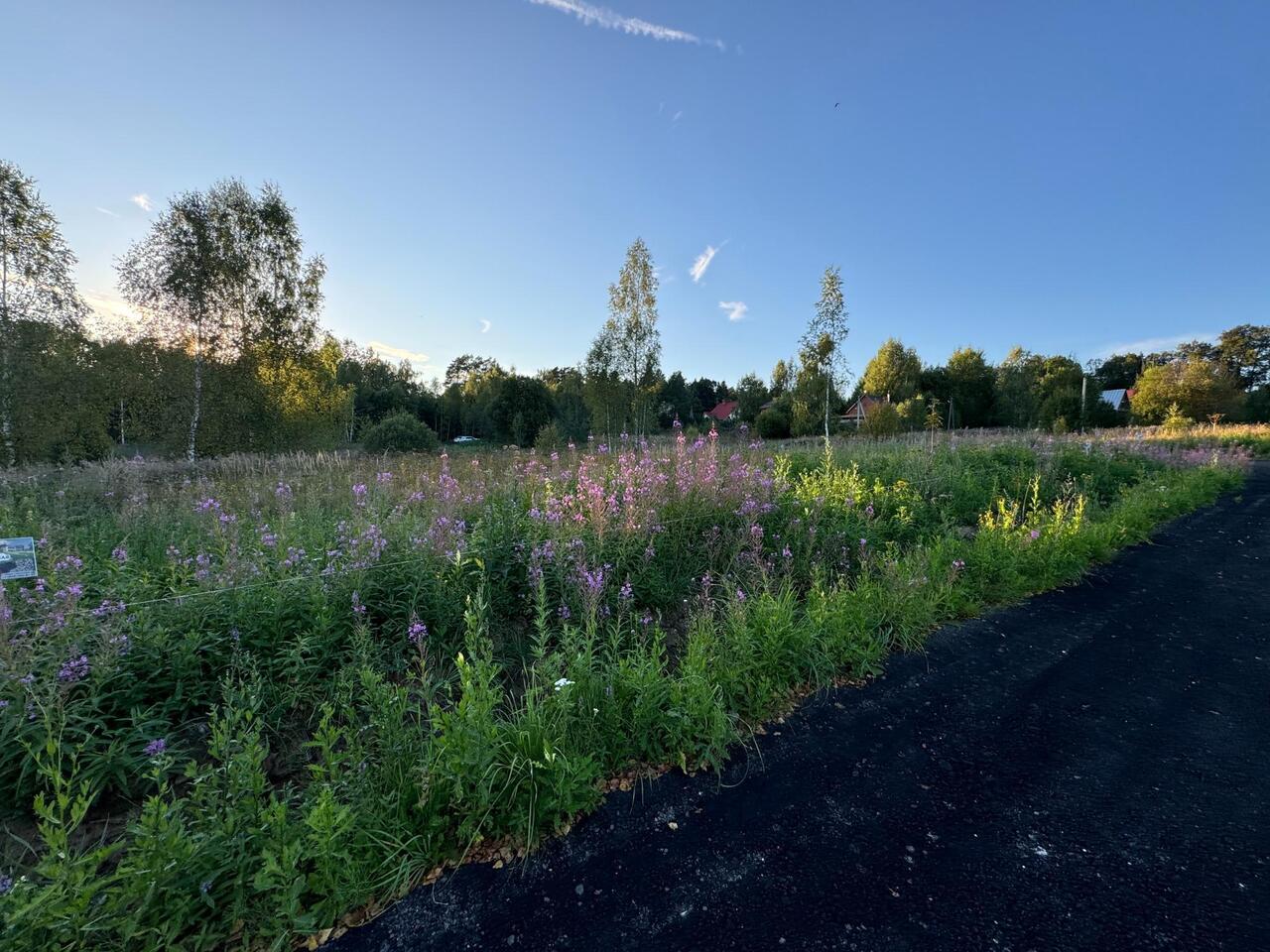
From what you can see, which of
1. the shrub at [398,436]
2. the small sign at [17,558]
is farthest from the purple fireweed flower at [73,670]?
the shrub at [398,436]

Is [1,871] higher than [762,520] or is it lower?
lower

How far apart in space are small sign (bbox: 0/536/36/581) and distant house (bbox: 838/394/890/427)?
1831cm

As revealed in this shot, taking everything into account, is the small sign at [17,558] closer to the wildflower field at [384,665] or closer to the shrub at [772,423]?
the wildflower field at [384,665]

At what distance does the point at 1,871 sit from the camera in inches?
66.2

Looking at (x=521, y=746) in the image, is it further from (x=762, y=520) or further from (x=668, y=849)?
(x=762, y=520)

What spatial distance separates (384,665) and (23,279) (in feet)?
49.1

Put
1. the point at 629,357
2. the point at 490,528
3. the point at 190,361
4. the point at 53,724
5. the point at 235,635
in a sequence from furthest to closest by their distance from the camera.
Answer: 1. the point at 629,357
2. the point at 190,361
3. the point at 490,528
4. the point at 235,635
5. the point at 53,724

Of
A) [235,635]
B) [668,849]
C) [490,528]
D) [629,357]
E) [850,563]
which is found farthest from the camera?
[629,357]

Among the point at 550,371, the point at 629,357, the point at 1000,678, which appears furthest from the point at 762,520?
the point at 550,371

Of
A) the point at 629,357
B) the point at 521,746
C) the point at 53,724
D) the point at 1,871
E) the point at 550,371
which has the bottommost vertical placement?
the point at 1,871

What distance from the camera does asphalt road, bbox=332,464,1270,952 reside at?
1.57 meters

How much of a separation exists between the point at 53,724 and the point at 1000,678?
500cm

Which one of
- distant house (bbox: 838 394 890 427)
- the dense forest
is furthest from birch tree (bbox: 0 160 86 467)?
distant house (bbox: 838 394 890 427)

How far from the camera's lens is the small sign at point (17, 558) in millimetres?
2371
